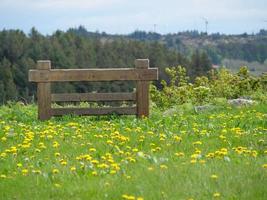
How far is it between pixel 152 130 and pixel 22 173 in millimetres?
3753

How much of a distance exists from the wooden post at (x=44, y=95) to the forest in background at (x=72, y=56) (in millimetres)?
61674

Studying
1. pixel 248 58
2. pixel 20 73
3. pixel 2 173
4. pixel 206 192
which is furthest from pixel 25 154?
pixel 248 58

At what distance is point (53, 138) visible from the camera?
30.2ft

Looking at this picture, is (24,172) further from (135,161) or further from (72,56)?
(72,56)

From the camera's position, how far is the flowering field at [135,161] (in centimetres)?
587

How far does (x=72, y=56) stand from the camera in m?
102

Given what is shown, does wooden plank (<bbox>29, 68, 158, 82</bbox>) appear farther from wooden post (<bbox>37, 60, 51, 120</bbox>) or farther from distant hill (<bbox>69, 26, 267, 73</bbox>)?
distant hill (<bbox>69, 26, 267, 73</bbox>)

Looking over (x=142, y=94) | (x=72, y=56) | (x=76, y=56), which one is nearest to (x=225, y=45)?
(x=76, y=56)

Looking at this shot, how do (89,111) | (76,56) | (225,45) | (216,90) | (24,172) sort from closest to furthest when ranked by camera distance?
1. (24,172)
2. (89,111)
3. (216,90)
4. (76,56)
5. (225,45)

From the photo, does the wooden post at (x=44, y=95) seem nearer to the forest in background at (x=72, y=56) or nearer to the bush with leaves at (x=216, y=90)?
the bush with leaves at (x=216, y=90)

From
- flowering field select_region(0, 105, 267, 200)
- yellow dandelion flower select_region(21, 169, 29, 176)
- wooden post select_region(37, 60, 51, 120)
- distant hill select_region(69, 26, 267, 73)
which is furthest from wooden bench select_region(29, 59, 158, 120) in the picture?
distant hill select_region(69, 26, 267, 73)

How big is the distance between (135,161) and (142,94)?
6219 mm

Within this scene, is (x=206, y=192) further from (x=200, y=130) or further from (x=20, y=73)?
(x=20, y=73)

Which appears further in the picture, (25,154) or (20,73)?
(20,73)
